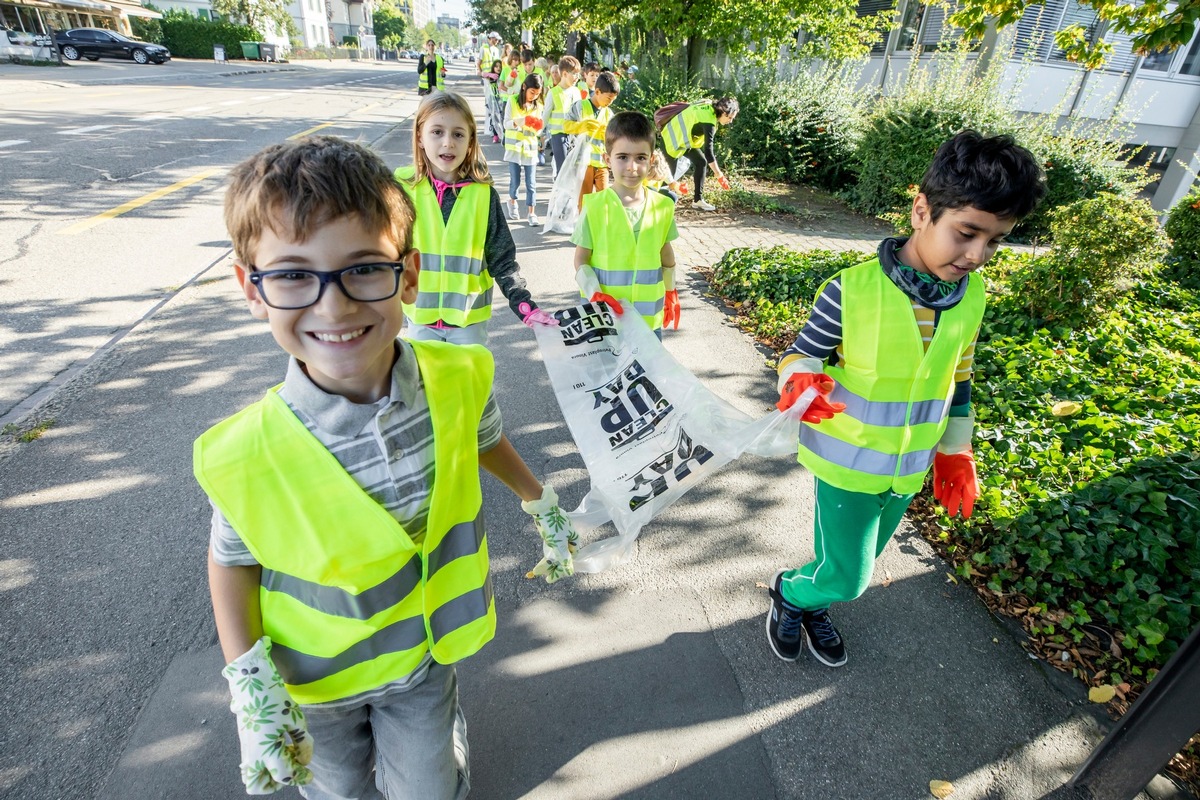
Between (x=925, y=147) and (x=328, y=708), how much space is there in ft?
36.5

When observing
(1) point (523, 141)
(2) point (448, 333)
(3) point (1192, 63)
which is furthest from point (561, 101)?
(3) point (1192, 63)

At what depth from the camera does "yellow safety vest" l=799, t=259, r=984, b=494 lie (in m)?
1.99

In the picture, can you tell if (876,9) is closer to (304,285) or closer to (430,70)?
(430,70)

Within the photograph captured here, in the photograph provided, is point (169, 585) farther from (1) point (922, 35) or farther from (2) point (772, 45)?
(1) point (922, 35)

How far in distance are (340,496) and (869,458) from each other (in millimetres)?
1676

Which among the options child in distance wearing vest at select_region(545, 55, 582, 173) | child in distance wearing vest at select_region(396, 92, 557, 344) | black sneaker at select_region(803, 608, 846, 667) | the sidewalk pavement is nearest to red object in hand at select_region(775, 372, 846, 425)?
black sneaker at select_region(803, 608, 846, 667)

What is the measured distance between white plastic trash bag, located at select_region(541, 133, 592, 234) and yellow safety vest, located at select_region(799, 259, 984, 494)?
634 cm

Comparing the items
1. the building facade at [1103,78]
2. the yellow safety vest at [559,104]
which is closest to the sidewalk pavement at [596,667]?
the yellow safety vest at [559,104]

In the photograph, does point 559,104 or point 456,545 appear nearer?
point 456,545

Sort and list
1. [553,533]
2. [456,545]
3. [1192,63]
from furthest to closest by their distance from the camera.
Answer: [1192,63], [553,533], [456,545]

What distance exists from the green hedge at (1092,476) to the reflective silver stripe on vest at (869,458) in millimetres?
1422

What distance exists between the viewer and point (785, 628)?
2.61 metres

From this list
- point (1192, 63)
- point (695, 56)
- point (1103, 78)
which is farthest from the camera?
point (1192, 63)

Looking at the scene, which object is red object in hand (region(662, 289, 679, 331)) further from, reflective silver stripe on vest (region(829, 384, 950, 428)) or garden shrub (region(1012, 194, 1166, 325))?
garden shrub (region(1012, 194, 1166, 325))
